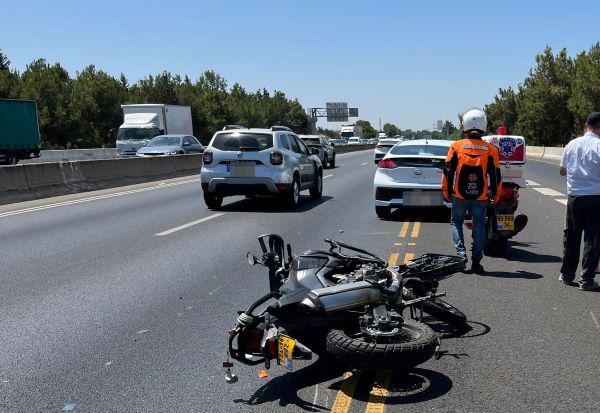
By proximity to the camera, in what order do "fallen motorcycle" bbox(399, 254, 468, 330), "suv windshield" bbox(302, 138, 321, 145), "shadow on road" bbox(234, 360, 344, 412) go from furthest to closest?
"suv windshield" bbox(302, 138, 321, 145)
"fallen motorcycle" bbox(399, 254, 468, 330)
"shadow on road" bbox(234, 360, 344, 412)

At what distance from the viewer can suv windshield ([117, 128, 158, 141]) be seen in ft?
116

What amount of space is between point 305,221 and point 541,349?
25.4ft

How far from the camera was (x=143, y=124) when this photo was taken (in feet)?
119

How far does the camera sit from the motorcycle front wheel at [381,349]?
3912mm

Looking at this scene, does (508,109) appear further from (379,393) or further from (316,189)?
(379,393)

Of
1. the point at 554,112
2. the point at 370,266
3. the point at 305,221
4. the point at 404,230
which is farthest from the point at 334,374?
the point at 554,112

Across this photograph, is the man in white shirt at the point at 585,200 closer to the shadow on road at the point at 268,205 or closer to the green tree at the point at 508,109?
the shadow on road at the point at 268,205

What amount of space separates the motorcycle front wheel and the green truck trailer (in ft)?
104

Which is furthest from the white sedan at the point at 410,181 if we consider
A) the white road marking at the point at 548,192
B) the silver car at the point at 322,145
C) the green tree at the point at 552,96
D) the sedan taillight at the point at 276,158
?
the green tree at the point at 552,96

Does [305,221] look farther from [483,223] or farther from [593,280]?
[593,280]

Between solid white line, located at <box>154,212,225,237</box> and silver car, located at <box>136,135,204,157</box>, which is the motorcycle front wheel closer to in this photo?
solid white line, located at <box>154,212,225,237</box>

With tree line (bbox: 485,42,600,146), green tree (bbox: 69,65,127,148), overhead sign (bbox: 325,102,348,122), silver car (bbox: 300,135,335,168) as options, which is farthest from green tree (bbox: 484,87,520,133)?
silver car (bbox: 300,135,335,168)

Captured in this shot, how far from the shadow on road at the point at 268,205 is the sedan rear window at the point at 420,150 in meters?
2.65

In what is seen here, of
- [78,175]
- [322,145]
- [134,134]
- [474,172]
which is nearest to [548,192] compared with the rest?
[474,172]
